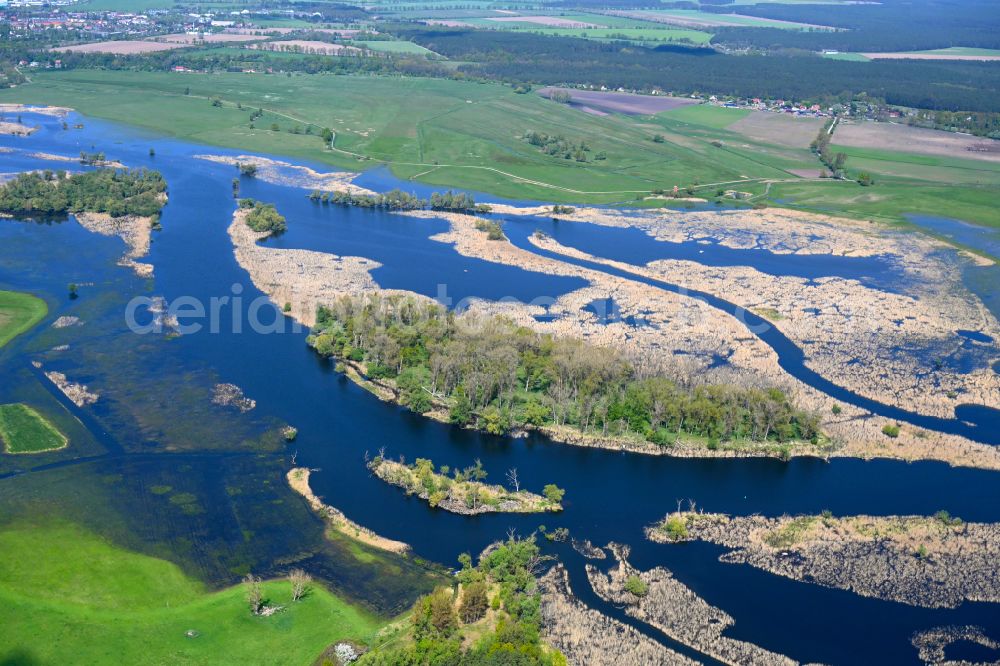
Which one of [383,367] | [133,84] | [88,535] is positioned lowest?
[88,535]

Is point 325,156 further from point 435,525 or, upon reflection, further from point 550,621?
point 550,621

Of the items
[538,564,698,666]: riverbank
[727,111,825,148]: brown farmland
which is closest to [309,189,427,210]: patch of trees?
[538,564,698,666]: riverbank

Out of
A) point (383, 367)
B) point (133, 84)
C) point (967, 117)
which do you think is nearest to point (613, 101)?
point (967, 117)

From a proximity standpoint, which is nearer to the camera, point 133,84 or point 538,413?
point 538,413

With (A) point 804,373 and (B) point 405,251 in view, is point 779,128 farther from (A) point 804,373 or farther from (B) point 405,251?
(A) point 804,373

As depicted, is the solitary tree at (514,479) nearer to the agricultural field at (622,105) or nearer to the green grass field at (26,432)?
the green grass field at (26,432)

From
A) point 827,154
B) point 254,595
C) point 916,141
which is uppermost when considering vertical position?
point 916,141

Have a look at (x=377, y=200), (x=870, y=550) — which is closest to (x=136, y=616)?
(x=870, y=550)
